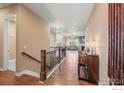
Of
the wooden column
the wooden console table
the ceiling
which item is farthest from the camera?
the ceiling

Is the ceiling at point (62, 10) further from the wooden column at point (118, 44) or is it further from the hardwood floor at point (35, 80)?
the wooden column at point (118, 44)

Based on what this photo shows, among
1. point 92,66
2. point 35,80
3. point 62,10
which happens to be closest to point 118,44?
point 92,66

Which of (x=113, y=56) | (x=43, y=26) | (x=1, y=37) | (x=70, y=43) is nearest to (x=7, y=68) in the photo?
(x=1, y=37)

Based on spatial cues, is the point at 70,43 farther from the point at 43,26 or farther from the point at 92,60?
the point at 92,60

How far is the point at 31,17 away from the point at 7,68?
2434mm

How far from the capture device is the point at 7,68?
5.52 meters

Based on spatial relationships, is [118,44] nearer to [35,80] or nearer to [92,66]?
[92,66]

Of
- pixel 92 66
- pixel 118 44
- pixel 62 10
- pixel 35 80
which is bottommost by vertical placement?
pixel 35 80

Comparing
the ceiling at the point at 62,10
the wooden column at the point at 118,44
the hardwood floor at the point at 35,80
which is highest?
the ceiling at the point at 62,10

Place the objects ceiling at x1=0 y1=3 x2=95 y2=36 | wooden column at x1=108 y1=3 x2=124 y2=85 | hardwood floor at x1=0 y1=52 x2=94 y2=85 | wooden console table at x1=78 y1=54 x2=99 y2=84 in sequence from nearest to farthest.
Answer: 1. wooden column at x1=108 y1=3 x2=124 y2=85
2. hardwood floor at x1=0 y1=52 x2=94 y2=85
3. wooden console table at x1=78 y1=54 x2=99 y2=84
4. ceiling at x1=0 y1=3 x2=95 y2=36

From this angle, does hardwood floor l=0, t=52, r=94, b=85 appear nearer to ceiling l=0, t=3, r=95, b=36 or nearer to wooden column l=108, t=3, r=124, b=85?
Answer: wooden column l=108, t=3, r=124, b=85

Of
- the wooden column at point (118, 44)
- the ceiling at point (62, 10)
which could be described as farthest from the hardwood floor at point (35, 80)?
the ceiling at point (62, 10)

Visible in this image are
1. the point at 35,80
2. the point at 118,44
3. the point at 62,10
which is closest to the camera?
the point at 118,44

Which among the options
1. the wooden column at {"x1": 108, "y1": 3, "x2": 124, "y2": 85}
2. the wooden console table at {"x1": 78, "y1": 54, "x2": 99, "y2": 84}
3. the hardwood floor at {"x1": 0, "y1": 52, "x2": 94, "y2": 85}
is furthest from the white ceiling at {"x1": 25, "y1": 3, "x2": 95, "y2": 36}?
the wooden column at {"x1": 108, "y1": 3, "x2": 124, "y2": 85}
